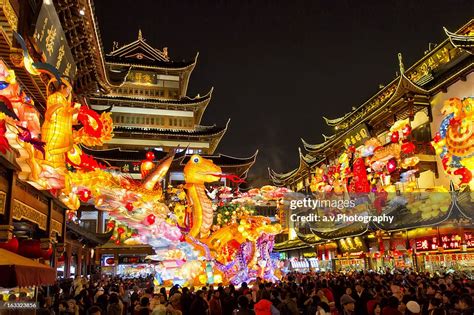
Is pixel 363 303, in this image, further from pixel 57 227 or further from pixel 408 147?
pixel 408 147

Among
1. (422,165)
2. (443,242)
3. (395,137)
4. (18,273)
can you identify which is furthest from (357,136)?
(18,273)

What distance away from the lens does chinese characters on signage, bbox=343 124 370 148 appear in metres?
28.5

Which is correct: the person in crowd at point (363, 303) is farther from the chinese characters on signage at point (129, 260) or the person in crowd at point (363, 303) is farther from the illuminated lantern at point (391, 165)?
the chinese characters on signage at point (129, 260)

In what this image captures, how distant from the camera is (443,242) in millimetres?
18969

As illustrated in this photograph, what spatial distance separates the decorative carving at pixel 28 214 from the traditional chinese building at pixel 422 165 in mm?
14931

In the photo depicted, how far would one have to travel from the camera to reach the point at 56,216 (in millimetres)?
8914

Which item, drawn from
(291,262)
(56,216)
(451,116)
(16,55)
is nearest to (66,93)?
(16,55)

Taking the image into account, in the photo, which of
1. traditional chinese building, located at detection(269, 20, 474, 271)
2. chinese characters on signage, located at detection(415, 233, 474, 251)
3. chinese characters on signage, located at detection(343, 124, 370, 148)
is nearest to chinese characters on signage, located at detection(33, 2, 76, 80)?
traditional chinese building, located at detection(269, 20, 474, 271)

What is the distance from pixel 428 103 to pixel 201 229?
51.5 feet

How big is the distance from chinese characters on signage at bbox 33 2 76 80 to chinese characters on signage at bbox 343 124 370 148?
22012mm

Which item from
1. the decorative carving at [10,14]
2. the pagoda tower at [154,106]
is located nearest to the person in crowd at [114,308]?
the decorative carving at [10,14]

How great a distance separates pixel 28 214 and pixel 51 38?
4.08 metres

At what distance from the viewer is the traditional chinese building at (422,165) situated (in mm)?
18422

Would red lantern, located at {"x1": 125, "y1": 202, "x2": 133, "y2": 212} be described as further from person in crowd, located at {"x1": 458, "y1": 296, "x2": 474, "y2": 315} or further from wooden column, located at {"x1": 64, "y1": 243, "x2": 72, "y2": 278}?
person in crowd, located at {"x1": 458, "y1": 296, "x2": 474, "y2": 315}
